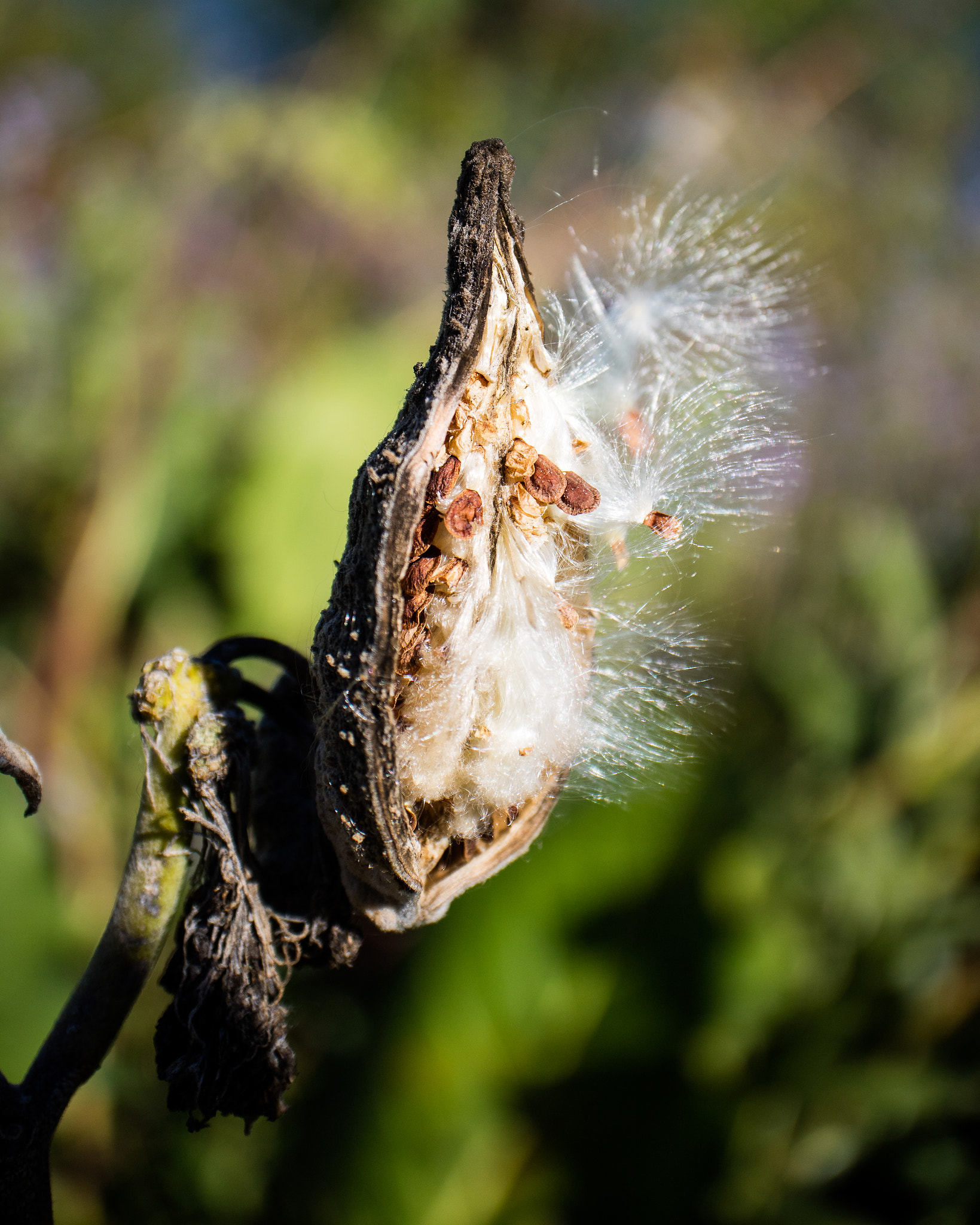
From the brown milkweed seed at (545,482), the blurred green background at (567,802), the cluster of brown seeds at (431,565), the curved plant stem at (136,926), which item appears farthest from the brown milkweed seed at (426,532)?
the blurred green background at (567,802)

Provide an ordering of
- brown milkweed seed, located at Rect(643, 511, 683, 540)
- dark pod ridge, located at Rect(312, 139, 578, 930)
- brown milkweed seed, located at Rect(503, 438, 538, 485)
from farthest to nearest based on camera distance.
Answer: brown milkweed seed, located at Rect(643, 511, 683, 540), brown milkweed seed, located at Rect(503, 438, 538, 485), dark pod ridge, located at Rect(312, 139, 578, 930)


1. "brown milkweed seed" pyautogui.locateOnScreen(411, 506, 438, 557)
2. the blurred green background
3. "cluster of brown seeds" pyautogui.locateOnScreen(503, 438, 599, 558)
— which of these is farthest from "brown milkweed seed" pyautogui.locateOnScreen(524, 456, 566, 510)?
the blurred green background

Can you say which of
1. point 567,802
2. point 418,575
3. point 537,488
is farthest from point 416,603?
point 567,802

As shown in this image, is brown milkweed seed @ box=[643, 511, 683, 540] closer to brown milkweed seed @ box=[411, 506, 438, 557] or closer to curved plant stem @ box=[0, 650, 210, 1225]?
brown milkweed seed @ box=[411, 506, 438, 557]

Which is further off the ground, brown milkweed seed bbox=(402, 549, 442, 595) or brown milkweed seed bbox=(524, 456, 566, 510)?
brown milkweed seed bbox=(524, 456, 566, 510)

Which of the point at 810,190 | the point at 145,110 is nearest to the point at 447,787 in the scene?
the point at 810,190

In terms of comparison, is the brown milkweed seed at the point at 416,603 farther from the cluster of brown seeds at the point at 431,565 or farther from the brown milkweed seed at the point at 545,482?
the brown milkweed seed at the point at 545,482

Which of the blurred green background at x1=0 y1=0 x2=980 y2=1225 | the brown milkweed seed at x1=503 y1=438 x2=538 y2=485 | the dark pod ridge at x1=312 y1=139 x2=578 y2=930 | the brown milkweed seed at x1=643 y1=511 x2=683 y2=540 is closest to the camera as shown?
the dark pod ridge at x1=312 y1=139 x2=578 y2=930

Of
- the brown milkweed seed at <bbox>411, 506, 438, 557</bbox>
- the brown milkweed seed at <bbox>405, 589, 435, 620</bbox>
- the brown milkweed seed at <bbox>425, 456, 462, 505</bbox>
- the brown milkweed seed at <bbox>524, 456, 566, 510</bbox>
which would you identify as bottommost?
the brown milkweed seed at <bbox>405, 589, 435, 620</bbox>
